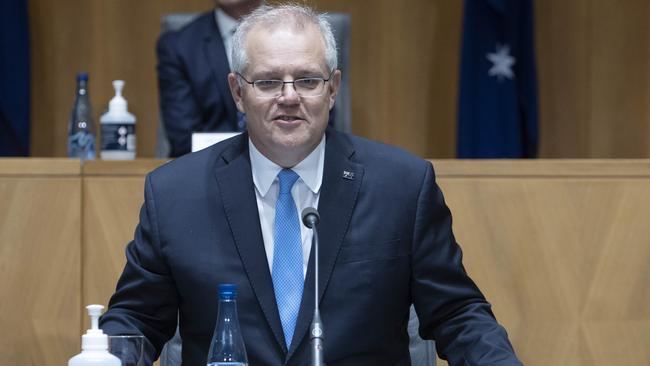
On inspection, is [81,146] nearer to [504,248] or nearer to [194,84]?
[194,84]

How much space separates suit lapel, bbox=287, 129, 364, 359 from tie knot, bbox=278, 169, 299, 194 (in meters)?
0.08

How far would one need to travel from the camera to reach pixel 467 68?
606 cm

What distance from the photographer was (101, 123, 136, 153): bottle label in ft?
14.6

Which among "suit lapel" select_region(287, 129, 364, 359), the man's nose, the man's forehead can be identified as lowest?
"suit lapel" select_region(287, 129, 364, 359)

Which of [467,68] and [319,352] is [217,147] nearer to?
[319,352]

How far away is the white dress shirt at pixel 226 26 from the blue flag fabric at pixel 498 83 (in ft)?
4.85

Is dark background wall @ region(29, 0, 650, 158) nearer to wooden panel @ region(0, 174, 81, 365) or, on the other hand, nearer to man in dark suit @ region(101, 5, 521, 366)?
wooden panel @ region(0, 174, 81, 365)

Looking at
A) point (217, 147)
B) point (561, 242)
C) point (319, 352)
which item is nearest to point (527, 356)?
point (561, 242)

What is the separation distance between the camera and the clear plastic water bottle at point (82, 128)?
4.52 meters

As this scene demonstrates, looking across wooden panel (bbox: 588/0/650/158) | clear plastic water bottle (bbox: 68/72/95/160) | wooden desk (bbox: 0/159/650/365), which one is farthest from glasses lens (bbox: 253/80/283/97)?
wooden panel (bbox: 588/0/650/158)

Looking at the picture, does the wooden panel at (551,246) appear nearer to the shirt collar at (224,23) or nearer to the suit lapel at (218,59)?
the suit lapel at (218,59)

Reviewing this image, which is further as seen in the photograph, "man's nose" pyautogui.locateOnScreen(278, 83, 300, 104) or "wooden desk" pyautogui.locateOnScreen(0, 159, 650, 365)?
"wooden desk" pyautogui.locateOnScreen(0, 159, 650, 365)

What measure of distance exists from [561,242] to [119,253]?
1550 millimetres

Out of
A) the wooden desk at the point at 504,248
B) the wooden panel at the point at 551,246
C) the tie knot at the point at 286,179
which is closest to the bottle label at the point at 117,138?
the wooden desk at the point at 504,248
